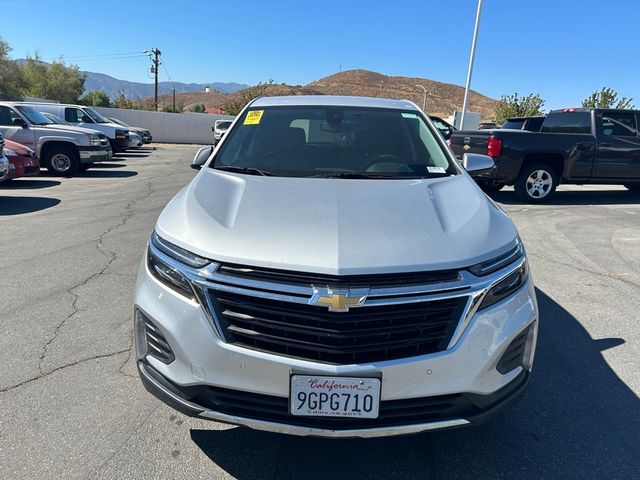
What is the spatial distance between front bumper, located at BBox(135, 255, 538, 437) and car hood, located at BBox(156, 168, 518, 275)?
0.30 metres

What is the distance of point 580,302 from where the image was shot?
4414mm

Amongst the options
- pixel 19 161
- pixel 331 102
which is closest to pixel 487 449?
pixel 331 102

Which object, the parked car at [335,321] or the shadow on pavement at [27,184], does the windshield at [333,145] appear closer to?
the parked car at [335,321]

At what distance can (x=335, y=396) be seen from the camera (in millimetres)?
1910

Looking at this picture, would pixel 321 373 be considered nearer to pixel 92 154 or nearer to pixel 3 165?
pixel 3 165

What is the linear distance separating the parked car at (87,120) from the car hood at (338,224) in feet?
49.8

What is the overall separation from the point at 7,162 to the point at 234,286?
9204mm

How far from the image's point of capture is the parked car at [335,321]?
6.30ft

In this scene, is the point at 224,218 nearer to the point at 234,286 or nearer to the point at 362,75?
the point at 234,286

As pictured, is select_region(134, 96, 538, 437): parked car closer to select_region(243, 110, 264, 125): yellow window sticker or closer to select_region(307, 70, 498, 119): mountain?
select_region(243, 110, 264, 125): yellow window sticker

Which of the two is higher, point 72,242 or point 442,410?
point 442,410

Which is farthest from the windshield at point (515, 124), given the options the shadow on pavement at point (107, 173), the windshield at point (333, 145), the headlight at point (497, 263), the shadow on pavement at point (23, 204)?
the headlight at point (497, 263)

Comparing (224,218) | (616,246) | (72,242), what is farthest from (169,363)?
(616,246)

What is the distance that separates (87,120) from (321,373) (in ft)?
58.9
